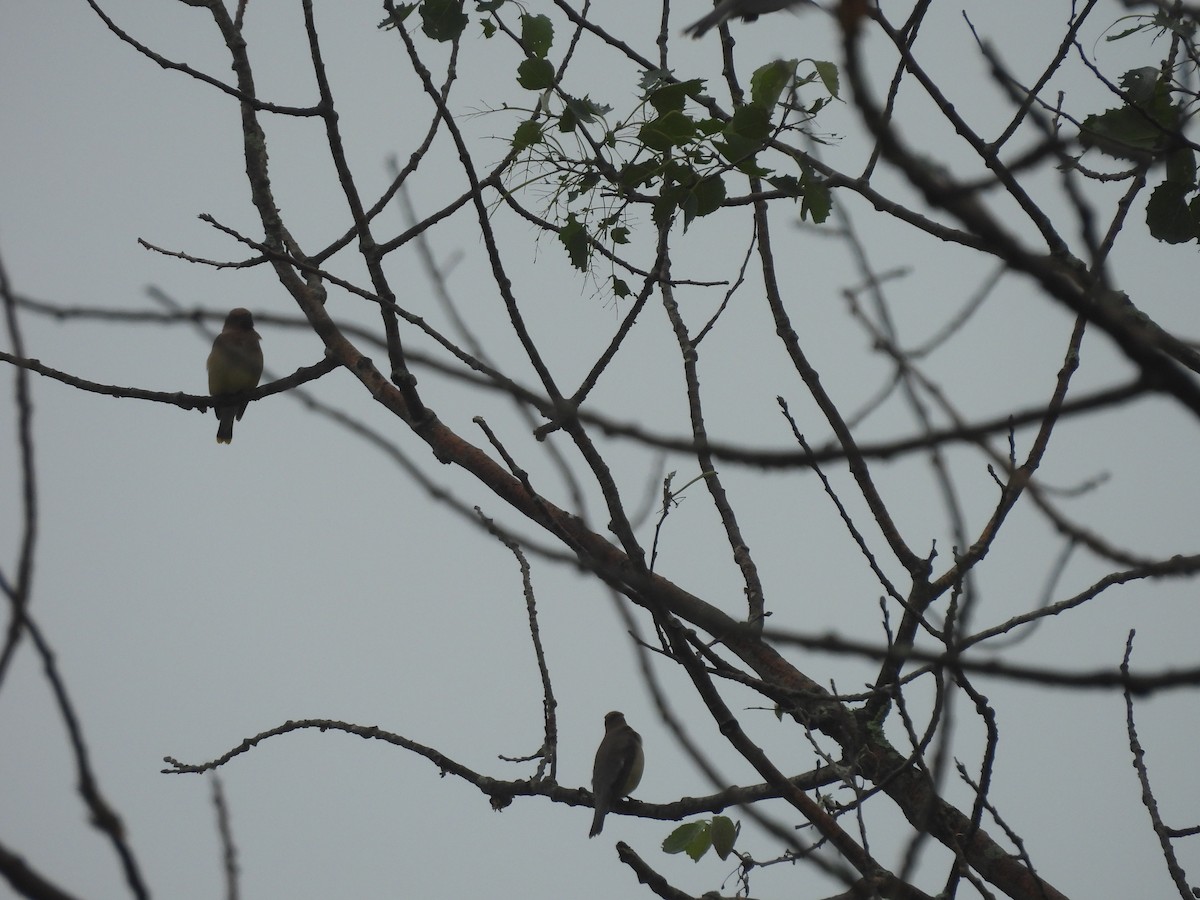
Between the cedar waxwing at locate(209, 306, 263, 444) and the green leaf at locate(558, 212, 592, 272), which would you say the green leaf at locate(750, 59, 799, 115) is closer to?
the green leaf at locate(558, 212, 592, 272)

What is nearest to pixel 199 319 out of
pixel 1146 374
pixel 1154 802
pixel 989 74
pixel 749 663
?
pixel 989 74

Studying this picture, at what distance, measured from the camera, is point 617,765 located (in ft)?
26.3

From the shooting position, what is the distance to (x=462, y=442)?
3.86m

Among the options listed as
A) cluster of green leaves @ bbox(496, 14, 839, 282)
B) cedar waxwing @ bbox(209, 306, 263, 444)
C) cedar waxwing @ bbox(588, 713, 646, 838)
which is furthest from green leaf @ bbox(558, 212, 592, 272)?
cedar waxwing @ bbox(209, 306, 263, 444)

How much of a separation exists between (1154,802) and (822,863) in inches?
67.2

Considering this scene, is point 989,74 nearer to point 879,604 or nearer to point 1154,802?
point 879,604

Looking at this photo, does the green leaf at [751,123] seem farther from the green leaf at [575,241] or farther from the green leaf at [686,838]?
the green leaf at [686,838]

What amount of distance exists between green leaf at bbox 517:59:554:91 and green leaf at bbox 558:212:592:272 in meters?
0.49

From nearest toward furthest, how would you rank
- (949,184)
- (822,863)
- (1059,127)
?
(949,184) → (822,863) → (1059,127)

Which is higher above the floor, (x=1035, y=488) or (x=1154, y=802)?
(x=1154, y=802)

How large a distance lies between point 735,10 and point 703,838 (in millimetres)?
2562

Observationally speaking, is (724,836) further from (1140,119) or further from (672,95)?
(1140,119)

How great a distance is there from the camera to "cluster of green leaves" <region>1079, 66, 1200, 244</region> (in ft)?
9.96

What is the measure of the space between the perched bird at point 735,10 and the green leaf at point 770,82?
4.40 feet
